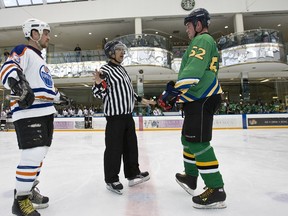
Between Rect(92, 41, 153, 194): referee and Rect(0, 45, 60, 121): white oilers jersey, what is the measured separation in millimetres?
423

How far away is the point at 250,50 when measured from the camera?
11.8m

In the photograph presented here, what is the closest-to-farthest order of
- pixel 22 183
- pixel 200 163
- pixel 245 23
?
1. pixel 22 183
2. pixel 200 163
3. pixel 245 23

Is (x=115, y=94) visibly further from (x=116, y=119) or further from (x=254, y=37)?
(x=254, y=37)

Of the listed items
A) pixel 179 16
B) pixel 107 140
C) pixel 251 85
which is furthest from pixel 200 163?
pixel 251 85

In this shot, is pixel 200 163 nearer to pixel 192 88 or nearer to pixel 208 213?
pixel 208 213

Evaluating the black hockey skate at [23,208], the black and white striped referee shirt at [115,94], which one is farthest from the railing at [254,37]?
the black hockey skate at [23,208]

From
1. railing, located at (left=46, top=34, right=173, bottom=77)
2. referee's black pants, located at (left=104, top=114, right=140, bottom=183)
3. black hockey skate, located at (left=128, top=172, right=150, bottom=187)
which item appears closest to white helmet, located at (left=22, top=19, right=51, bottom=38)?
referee's black pants, located at (left=104, top=114, right=140, bottom=183)

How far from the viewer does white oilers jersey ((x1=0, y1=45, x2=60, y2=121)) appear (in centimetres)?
144

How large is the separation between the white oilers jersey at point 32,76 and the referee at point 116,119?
1.39 feet

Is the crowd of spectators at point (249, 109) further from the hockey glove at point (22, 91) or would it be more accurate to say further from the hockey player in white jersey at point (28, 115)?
the hockey glove at point (22, 91)

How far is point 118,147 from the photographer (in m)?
2.01

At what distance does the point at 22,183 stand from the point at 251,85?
1859 centimetres

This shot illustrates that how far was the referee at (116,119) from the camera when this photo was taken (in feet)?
6.45

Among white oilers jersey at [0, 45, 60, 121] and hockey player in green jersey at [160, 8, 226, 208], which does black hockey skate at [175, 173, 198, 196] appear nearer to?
hockey player in green jersey at [160, 8, 226, 208]
